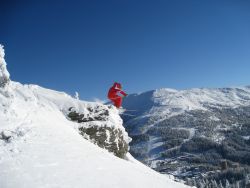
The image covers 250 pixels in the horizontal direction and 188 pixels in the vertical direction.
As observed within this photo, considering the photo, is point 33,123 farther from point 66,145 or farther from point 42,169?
point 42,169

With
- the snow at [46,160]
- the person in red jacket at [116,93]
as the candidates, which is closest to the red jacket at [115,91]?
the person in red jacket at [116,93]

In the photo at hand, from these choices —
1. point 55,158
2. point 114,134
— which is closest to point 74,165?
point 55,158

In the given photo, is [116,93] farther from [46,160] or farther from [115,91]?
[46,160]

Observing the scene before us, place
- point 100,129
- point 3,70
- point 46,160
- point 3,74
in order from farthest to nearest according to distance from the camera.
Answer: point 100,129
point 3,70
point 3,74
point 46,160

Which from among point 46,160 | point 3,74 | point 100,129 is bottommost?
point 46,160

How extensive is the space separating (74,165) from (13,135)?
5.42 meters

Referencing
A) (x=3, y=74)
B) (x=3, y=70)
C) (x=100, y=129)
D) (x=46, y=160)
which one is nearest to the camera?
(x=46, y=160)

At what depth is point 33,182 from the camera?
17203 millimetres

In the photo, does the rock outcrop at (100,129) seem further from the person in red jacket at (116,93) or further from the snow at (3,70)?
the snow at (3,70)

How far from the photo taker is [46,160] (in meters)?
20.3

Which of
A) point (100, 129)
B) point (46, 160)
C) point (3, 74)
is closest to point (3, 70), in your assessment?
point (3, 74)

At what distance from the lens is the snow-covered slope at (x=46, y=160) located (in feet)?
59.0

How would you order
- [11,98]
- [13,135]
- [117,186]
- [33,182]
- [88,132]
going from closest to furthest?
[33,182] → [117,186] → [13,135] → [11,98] → [88,132]

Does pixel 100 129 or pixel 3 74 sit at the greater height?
pixel 3 74
